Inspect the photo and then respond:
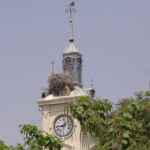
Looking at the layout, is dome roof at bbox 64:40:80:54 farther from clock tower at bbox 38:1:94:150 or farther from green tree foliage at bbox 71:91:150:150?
green tree foliage at bbox 71:91:150:150

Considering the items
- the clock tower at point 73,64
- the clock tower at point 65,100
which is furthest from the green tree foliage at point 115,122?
the clock tower at point 73,64

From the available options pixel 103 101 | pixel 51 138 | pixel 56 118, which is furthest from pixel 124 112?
pixel 56 118

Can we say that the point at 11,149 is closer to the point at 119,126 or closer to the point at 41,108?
the point at 119,126

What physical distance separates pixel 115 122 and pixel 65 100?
19097mm

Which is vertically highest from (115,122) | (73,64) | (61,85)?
(73,64)

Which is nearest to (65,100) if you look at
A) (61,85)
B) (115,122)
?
(61,85)

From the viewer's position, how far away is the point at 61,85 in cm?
4850

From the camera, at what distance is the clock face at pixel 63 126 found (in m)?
47.2

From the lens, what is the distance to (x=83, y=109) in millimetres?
28984

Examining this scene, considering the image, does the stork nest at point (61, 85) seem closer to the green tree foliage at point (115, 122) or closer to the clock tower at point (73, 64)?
the clock tower at point (73, 64)

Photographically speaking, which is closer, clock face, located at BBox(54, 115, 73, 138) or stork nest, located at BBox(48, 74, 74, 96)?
clock face, located at BBox(54, 115, 73, 138)

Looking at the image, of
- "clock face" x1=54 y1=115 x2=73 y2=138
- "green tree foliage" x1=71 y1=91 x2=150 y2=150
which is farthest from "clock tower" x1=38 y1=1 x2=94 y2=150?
"green tree foliage" x1=71 y1=91 x2=150 y2=150

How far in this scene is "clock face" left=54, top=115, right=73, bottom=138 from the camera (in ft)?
155

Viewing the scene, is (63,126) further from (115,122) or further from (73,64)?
(115,122)
